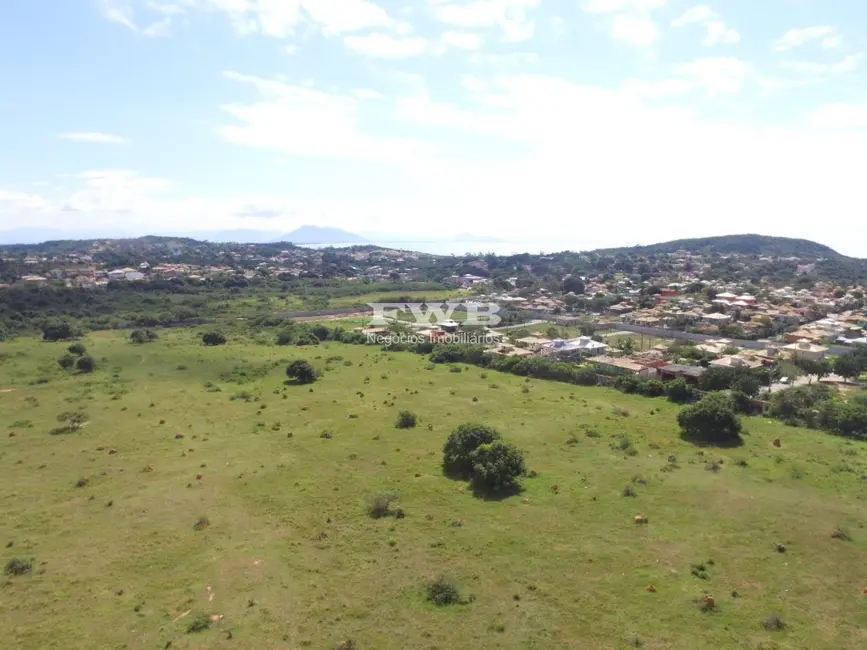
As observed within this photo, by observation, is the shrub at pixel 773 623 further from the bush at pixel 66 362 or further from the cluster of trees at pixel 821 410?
the bush at pixel 66 362

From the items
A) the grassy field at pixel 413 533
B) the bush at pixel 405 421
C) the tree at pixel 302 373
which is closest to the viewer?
the grassy field at pixel 413 533

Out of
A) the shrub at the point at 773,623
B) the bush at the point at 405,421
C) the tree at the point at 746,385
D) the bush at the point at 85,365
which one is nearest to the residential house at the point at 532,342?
the tree at the point at 746,385

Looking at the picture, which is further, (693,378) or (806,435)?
(693,378)

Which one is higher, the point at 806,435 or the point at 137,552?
the point at 806,435

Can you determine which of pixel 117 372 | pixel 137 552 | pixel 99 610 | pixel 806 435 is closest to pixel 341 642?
pixel 99 610

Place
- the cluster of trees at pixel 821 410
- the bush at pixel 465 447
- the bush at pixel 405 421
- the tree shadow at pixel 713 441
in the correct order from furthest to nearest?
the bush at pixel 405 421, the cluster of trees at pixel 821 410, the tree shadow at pixel 713 441, the bush at pixel 465 447

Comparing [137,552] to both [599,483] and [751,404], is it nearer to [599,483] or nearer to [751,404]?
[599,483]

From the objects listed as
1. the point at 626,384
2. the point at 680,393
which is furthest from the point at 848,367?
the point at 626,384
